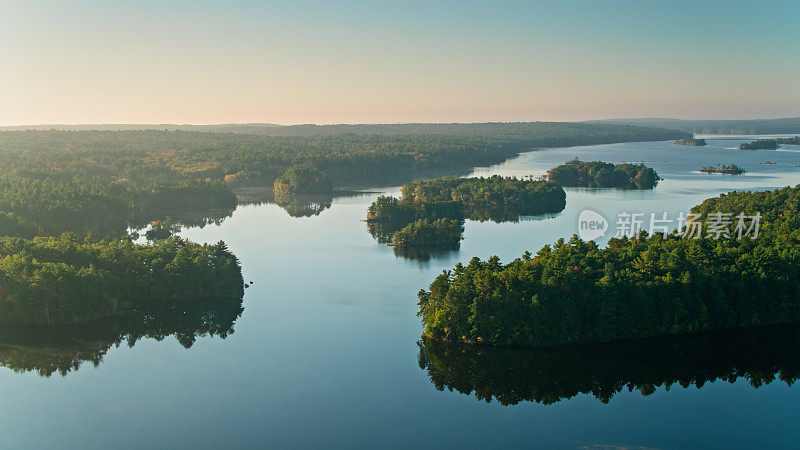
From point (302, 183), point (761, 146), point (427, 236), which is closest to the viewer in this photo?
point (427, 236)

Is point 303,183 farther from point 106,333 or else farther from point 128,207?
point 106,333

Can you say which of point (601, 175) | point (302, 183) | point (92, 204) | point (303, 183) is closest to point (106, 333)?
point (92, 204)

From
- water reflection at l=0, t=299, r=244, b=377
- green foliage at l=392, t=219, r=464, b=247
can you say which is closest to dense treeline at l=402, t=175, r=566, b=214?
green foliage at l=392, t=219, r=464, b=247

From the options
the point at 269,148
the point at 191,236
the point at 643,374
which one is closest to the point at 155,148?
the point at 269,148

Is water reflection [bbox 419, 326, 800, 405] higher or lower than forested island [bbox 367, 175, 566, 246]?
lower

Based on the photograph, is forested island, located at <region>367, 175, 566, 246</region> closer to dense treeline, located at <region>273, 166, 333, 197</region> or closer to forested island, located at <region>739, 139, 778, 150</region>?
dense treeline, located at <region>273, 166, 333, 197</region>

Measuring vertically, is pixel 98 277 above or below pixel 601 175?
below

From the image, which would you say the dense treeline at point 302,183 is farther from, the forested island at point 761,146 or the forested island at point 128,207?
the forested island at point 761,146
